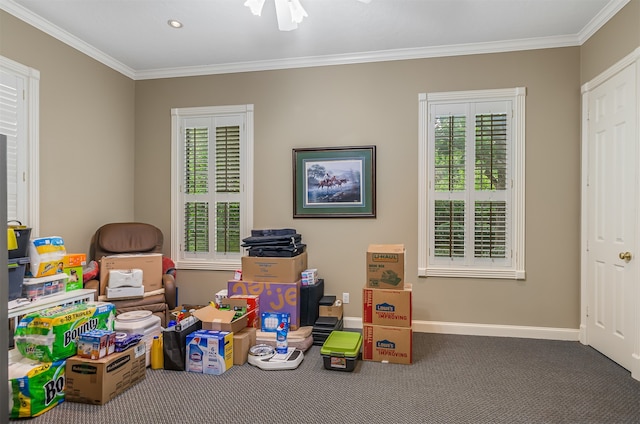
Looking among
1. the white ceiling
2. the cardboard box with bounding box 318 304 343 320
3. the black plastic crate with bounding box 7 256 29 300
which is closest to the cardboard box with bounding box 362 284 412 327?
the cardboard box with bounding box 318 304 343 320

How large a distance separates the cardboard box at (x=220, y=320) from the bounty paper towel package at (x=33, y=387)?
101 cm

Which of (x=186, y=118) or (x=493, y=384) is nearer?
(x=493, y=384)

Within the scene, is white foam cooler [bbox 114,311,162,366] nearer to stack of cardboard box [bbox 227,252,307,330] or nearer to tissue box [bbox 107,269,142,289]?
tissue box [bbox 107,269,142,289]

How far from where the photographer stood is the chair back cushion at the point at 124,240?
3.76 meters

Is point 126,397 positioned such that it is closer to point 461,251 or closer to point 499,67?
point 461,251

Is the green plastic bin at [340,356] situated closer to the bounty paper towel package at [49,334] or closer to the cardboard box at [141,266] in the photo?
the bounty paper towel package at [49,334]

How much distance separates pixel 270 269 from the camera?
140 inches

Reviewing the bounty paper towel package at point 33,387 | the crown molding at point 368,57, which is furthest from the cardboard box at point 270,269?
the crown molding at point 368,57

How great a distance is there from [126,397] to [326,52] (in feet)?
11.5

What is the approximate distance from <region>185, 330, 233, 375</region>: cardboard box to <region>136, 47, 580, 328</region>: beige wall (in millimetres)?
1416

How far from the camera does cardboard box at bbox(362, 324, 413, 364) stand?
9.95ft

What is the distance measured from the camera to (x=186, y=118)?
14.2 ft

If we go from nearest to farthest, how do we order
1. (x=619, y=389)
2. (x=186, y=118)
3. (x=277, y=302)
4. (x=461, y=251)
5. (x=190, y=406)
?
(x=190, y=406), (x=619, y=389), (x=277, y=302), (x=461, y=251), (x=186, y=118)

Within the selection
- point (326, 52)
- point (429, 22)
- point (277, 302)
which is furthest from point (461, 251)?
point (326, 52)
